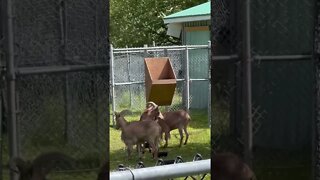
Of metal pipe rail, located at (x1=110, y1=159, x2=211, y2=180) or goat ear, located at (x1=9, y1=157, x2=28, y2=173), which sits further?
metal pipe rail, located at (x1=110, y1=159, x2=211, y2=180)

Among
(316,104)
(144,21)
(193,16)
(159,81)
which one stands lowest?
(159,81)

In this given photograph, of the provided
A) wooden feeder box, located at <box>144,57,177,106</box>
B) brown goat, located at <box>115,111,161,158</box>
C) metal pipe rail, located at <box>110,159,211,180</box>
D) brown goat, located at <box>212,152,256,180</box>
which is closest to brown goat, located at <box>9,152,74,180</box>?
brown goat, located at <box>212,152,256,180</box>

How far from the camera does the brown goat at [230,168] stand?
5.42 feet

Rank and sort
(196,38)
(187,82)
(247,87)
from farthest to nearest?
1. (196,38)
2. (187,82)
3. (247,87)

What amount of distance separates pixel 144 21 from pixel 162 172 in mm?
17887

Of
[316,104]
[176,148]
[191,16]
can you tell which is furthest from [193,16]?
[316,104]

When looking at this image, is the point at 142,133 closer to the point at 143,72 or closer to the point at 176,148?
the point at 176,148

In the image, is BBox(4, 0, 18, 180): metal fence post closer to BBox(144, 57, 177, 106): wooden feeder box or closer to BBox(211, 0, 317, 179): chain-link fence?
BBox(211, 0, 317, 179): chain-link fence

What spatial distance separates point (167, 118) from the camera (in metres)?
9.21

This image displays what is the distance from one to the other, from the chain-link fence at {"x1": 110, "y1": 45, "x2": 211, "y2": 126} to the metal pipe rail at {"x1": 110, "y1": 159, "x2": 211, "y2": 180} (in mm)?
8465

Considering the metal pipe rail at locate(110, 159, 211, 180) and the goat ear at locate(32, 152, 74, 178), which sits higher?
the goat ear at locate(32, 152, 74, 178)

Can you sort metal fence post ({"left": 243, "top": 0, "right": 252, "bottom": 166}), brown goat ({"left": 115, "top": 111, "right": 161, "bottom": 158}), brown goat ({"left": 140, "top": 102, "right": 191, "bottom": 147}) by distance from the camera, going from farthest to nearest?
brown goat ({"left": 140, "top": 102, "right": 191, "bottom": 147}), brown goat ({"left": 115, "top": 111, "right": 161, "bottom": 158}), metal fence post ({"left": 243, "top": 0, "right": 252, "bottom": 166})

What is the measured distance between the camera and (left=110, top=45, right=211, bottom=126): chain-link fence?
11.7 metres

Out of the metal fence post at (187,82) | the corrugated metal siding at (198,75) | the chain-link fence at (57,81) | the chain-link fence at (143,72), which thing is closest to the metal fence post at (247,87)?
the chain-link fence at (57,81)
